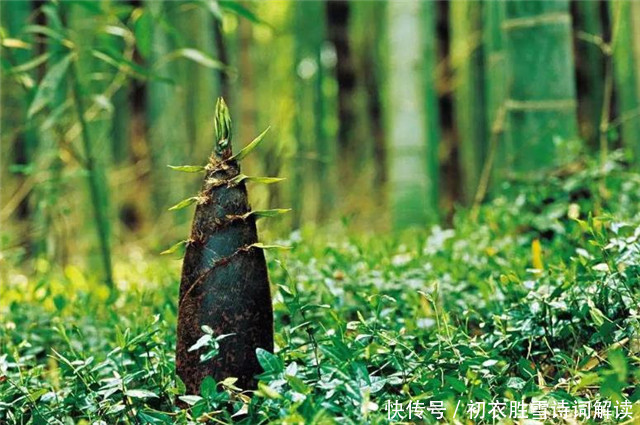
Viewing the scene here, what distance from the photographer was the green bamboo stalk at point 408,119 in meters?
4.83

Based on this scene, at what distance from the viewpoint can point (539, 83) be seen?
3.09 metres

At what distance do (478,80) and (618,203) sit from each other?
18.0 feet

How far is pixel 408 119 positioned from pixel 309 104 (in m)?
5.62

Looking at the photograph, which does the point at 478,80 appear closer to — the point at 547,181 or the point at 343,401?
the point at 547,181

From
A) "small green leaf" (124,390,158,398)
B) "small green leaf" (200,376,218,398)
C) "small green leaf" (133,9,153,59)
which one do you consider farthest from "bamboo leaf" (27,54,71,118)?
"small green leaf" (200,376,218,398)

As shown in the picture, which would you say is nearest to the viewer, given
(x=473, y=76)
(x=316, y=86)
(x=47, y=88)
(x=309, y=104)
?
(x=47, y=88)

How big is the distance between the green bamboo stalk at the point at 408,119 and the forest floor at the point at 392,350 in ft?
7.94

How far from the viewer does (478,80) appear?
780 centimetres

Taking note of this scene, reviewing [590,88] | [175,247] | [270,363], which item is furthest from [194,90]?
[270,363]

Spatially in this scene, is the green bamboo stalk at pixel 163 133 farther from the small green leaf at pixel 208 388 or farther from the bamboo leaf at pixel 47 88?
the small green leaf at pixel 208 388

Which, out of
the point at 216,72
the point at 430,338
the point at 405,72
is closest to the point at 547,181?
the point at 430,338

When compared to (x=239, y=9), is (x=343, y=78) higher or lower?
higher

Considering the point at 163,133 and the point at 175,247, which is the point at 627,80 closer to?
the point at 163,133

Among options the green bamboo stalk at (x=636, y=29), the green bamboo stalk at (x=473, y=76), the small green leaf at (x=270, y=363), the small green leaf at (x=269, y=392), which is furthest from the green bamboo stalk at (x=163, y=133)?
the small green leaf at (x=269, y=392)
